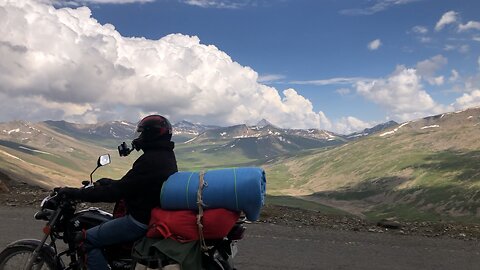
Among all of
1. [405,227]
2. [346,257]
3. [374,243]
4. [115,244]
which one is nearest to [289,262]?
[346,257]

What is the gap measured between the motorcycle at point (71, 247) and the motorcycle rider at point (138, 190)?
0.20 m

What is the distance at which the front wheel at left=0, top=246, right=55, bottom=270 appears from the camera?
6.54 meters

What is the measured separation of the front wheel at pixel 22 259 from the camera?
6.54 meters

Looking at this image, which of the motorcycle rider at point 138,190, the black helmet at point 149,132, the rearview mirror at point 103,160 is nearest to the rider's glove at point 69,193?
the motorcycle rider at point 138,190

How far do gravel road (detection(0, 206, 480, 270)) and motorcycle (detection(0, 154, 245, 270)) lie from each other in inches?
174

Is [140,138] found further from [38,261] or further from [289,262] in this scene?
[289,262]

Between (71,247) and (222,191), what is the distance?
8.62 feet

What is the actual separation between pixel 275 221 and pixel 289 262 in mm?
5911

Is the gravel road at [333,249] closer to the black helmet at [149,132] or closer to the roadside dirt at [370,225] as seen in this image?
the roadside dirt at [370,225]

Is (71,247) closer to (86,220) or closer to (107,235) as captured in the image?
(86,220)

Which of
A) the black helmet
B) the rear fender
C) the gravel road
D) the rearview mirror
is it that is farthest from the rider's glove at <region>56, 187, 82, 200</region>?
the gravel road

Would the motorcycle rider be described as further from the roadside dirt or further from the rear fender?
the roadside dirt

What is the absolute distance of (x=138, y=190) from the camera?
5773 mm

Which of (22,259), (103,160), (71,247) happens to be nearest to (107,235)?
(71,247)
